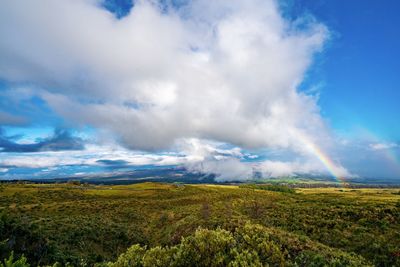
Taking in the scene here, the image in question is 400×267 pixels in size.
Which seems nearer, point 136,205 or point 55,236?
point 55,236

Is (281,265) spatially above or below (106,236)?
above

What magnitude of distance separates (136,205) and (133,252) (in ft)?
201

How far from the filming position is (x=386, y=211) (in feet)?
143

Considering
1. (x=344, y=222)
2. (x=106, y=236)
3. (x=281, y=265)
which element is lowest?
(x=106, y=236)

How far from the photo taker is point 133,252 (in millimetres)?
12516

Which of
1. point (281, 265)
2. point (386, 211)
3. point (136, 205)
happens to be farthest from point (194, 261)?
point (136, 205)

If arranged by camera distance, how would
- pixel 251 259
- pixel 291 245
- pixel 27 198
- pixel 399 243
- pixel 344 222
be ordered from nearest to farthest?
pixel 251 259 < pixel 291 245 < pixel 399 243 < pixel 344 222 < pixel 27 198

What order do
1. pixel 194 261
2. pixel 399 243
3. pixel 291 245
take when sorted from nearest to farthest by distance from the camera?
pixel 194 261
pixel 291 245
pixel 399 243

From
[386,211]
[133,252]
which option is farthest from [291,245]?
[386,211]

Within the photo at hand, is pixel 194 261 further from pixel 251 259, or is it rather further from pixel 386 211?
pixel 386 211

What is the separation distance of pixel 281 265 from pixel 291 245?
8.79m

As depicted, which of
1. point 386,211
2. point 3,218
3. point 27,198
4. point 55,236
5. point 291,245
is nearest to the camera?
point 291,245

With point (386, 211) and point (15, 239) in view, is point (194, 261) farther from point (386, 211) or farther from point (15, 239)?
point (386, 211)

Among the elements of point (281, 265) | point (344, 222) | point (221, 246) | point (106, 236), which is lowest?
point (106, 236)
